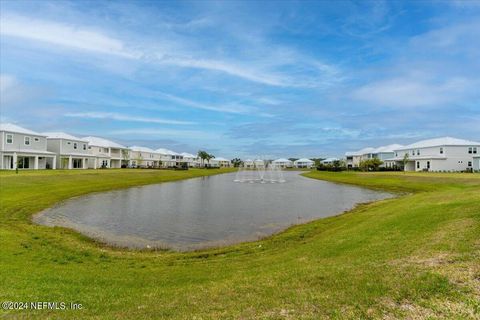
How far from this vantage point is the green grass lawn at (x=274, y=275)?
18.6 feet

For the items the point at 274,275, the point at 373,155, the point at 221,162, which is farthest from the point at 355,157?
the point at 274,275

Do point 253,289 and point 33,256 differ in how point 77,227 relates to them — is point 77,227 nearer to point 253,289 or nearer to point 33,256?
A: point 33,256

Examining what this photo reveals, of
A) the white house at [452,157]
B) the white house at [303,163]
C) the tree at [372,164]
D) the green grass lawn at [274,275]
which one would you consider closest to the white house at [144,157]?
the tree at [372,164]

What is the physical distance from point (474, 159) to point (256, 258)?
72.4 meters

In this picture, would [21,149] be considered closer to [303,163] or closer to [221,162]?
[221,162]

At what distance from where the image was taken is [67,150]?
65.3 metres

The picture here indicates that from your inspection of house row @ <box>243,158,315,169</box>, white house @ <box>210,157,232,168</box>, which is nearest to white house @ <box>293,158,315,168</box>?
house row @ <box>243,158,315,169</box>

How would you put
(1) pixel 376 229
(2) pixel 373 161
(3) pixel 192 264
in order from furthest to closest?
(2) pixel 373 161
(1) pixel 376 229
(3) pixel 192 264

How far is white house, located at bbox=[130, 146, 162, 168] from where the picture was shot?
352ft

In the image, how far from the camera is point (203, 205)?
2730 cm

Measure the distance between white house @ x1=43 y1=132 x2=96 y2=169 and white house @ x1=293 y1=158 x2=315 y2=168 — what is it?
366 ft

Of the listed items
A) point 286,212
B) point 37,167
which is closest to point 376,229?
point 286,212

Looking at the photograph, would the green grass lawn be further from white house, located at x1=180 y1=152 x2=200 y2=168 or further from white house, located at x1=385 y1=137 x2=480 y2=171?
white house, located at x1=180 y1=152 x2=200 y2=168

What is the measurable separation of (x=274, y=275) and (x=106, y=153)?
8871 cm
